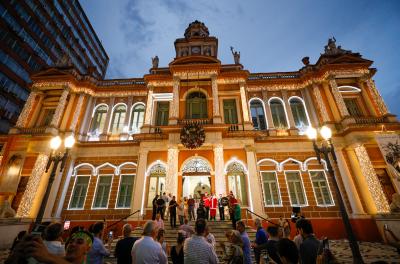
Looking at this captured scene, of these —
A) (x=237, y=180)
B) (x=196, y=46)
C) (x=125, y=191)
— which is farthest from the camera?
(x=196, y=46)

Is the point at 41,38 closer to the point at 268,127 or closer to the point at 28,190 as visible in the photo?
the point at 28,190

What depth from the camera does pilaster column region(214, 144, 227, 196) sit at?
42.1ft

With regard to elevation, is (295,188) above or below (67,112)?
below

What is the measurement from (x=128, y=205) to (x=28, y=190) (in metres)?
6.51

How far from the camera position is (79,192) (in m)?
14.7

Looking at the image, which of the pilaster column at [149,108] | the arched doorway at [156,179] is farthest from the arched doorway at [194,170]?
the pilaster column at [149,108]

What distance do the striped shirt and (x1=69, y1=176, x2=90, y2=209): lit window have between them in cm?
1403

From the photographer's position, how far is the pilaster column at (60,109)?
51.3 ft

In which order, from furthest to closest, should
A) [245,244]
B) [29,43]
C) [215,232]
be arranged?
[29,43], [215,232], [245,244]

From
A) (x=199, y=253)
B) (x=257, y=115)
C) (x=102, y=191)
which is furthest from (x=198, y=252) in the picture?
(x=257, y=115)

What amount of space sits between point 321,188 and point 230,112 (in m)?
8.65

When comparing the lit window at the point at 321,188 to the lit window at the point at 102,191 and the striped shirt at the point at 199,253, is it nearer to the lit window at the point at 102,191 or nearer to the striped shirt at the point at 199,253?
the striped shirt at the point at 199,253

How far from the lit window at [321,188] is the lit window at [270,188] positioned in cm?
266

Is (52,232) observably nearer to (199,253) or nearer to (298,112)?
(199,253)
